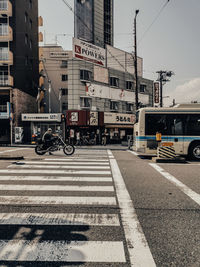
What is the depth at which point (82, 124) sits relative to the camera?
28.2 metres

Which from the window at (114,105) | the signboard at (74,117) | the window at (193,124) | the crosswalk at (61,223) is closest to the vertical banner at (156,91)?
the window at (114,105)

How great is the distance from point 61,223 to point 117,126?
91.2 ft

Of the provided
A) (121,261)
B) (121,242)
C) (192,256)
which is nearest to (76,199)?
(121,242)

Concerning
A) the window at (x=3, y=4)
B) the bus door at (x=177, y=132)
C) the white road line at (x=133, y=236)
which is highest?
the window at (x=3, y=4)

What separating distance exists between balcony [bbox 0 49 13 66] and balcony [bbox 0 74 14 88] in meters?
1.70

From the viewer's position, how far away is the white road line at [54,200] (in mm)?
4785

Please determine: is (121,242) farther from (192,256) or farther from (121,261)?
(192,256)

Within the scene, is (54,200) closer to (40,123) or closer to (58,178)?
(58,178)

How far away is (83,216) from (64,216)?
14.5 inches

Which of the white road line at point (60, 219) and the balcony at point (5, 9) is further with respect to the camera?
the balcony at point (5, 9)

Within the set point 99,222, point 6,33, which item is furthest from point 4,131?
point 99,222

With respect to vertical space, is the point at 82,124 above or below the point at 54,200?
above

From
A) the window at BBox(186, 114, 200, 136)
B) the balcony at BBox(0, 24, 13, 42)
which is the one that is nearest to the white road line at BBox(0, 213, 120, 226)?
the window at BBox(186, 114, 200, 136)

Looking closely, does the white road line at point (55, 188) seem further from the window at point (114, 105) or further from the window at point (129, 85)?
the window at point (129, 85)
